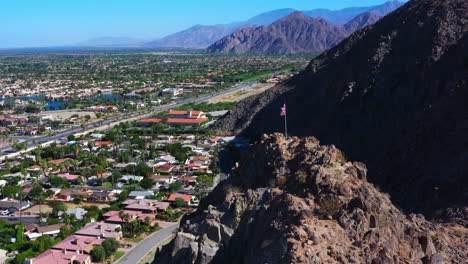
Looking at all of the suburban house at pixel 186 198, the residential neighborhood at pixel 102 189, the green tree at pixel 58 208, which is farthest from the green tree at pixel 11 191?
the suburban house at pixel 186 198

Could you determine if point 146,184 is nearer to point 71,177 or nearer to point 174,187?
point 174,187

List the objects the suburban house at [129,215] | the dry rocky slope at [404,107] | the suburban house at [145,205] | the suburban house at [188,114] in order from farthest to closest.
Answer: the suburban house at [188,114]
the suburban house at [145,205]
the suburban house at [129,215]
the dry rocky slope at [404,107]

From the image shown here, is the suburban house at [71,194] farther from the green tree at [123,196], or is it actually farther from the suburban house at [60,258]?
the suburban house at [60,258]

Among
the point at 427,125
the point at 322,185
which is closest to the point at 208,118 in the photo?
the point at 427,125

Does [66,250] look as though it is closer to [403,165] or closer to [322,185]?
[322,185]

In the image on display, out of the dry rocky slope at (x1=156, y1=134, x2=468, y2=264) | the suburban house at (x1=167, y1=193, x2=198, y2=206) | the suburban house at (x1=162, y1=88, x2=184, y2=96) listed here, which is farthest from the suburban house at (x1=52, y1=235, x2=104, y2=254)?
the suburban house at (x1=162, y1=88, x2=184, y2=96)

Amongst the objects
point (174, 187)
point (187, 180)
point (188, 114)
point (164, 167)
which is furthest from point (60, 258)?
point (188, 114)
